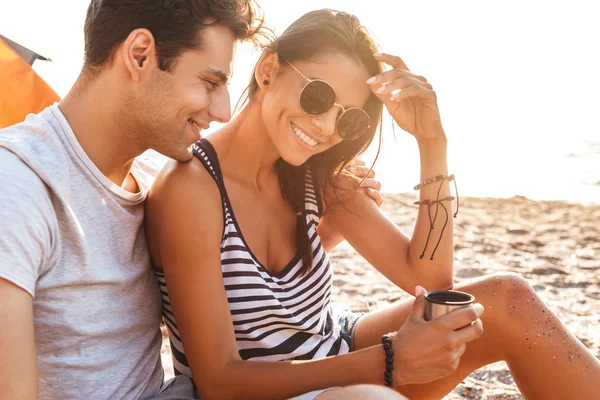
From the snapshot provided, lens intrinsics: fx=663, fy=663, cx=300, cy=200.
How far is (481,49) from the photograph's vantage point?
1044 inches

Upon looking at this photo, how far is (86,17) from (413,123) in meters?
1.50

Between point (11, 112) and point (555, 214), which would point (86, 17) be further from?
point (555, 214)

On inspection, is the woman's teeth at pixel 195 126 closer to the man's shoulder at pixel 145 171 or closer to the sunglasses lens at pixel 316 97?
the man's shoulder at pixel 145 171

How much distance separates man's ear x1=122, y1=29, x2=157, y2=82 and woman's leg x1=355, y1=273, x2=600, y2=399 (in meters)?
1.48

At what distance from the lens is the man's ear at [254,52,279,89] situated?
275 centimetres

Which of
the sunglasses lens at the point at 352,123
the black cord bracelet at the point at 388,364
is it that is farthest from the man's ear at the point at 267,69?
the black cord bracelet at the point at 388,364

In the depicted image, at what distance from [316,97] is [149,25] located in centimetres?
69

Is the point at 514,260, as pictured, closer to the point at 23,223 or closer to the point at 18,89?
the point at 18,89

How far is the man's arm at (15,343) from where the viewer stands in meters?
1.75

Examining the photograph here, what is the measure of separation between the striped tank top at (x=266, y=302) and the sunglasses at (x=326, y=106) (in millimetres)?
426

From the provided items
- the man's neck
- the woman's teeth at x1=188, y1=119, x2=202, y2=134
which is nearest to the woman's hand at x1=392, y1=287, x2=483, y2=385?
the woman's teeth at x1=188, y1=119, x2=202, y2=134

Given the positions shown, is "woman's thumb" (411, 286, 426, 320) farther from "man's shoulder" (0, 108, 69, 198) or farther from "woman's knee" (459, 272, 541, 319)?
"man's shoulder" (0, 108, 69, 198)

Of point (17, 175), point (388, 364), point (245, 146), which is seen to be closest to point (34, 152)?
point (17, 175)

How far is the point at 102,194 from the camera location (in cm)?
215
